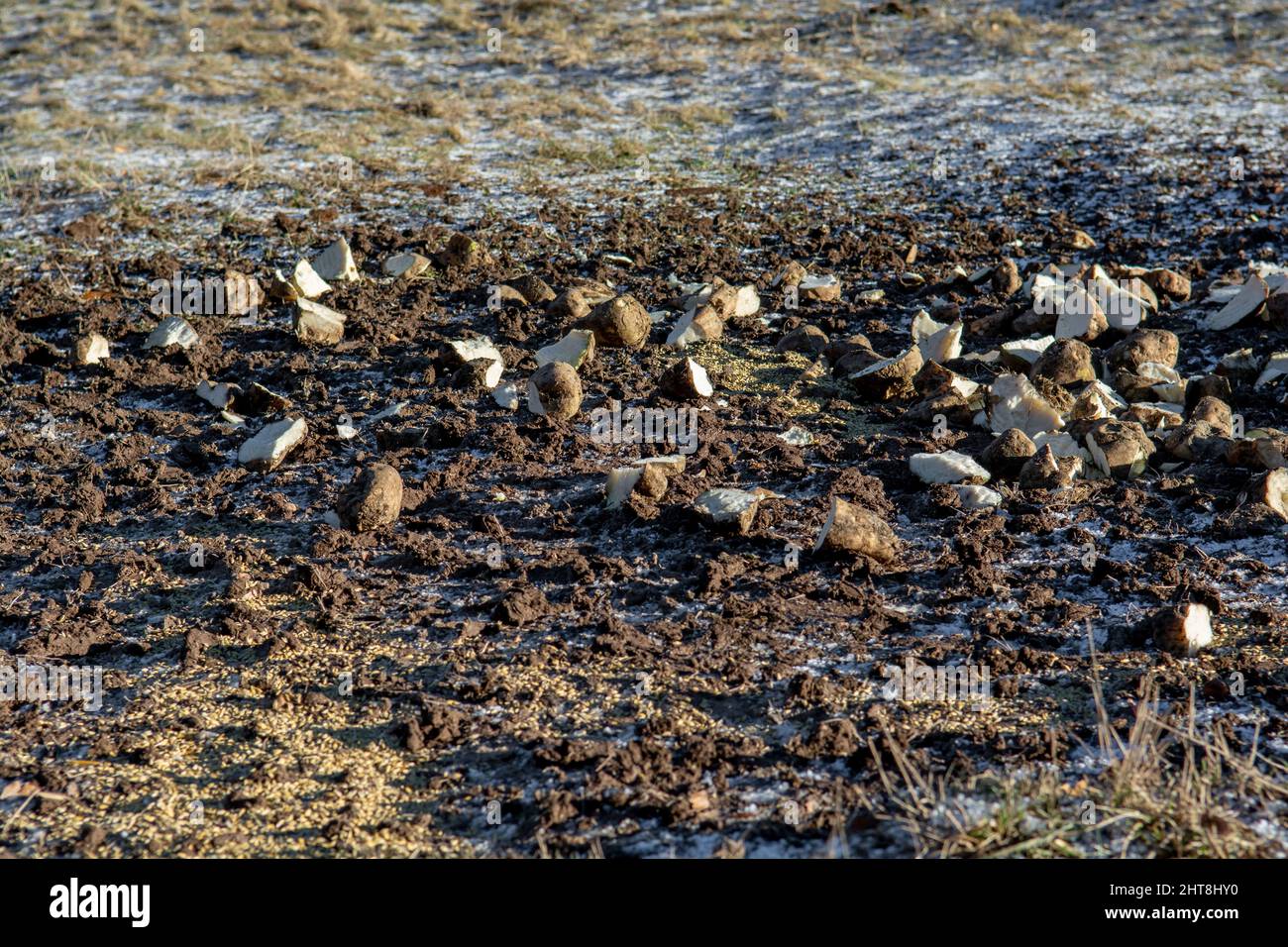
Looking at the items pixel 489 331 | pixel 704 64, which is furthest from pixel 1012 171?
pixel 489 331

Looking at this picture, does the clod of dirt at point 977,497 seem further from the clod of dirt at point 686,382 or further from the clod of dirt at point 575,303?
the clod of dirt at point 575,303

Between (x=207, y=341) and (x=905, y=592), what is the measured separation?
390 cm

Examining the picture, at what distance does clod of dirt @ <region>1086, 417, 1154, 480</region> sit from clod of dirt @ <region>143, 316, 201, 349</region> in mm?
4321

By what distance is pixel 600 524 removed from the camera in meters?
4.44

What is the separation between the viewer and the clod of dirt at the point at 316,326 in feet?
19.9

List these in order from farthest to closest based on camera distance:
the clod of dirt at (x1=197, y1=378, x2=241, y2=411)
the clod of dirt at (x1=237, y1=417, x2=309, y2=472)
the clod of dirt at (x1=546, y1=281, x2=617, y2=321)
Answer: the clod of dirt at (x1=546, y1=281, x2=617, y2=321), the clod of dirt at (x1=197, y1=378, x2=241, y2=411), the clod of dirt at (x1=237, y1=417, x2=309, y2=472)

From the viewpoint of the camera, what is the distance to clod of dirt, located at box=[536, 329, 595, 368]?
5.77 metres

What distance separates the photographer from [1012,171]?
28.2 ft

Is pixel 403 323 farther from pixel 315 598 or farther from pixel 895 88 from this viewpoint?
pixel 895 88

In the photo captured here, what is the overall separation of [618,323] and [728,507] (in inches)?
70.7

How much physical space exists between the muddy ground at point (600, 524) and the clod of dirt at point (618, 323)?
9 centimetres

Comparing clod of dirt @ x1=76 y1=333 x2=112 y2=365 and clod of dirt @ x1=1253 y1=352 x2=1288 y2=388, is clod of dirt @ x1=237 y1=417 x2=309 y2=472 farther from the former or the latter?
clod of dirt @ x1=1253 y1=352 x2=1288 y2=388

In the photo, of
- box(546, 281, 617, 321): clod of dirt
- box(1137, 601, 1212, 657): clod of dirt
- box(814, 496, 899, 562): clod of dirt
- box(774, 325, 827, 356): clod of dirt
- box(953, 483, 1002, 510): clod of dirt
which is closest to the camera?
box(1137, 601, 1212, 657): clod of dirt

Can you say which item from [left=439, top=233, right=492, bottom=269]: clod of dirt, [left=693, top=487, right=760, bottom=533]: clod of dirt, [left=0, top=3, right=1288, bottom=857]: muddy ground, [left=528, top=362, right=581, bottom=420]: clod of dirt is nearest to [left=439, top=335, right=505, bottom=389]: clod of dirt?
[left=0, top=3, right=1288, bottom=857]: muddy ground
